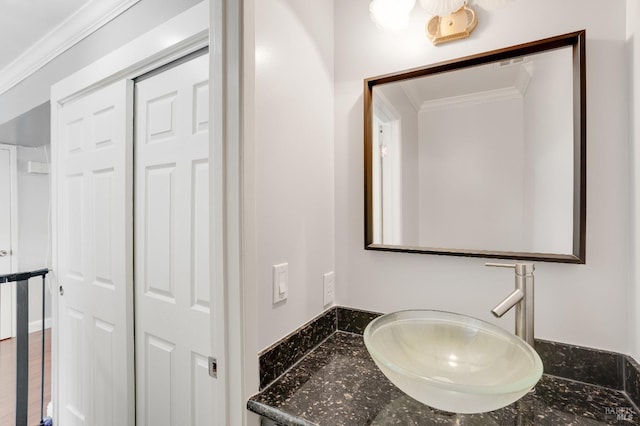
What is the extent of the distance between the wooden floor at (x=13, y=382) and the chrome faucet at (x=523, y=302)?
9.72 feet

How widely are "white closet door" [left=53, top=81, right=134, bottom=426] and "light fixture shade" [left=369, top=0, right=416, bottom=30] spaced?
3.83ft

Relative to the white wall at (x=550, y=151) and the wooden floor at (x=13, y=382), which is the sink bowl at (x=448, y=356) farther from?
the wooden floor at (x=13, y=382)

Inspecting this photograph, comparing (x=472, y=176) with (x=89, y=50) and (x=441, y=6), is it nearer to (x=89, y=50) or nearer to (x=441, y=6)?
(x=441, y=6)

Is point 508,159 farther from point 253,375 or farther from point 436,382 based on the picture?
point 253,375

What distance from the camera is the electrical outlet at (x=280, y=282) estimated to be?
2.88 feet

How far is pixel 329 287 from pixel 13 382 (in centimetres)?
305

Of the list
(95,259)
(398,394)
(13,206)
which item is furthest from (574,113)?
(13,206)

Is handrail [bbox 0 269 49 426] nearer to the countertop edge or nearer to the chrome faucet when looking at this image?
the countertop edge

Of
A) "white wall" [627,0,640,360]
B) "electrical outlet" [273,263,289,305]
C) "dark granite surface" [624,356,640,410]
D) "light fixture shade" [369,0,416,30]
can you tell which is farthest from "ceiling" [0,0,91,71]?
"dark granite surface" [624,356,640,410]

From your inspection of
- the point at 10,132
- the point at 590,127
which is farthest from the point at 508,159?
the point at 10,132

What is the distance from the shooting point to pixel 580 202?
2.69ft

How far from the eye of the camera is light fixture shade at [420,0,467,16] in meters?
0.96

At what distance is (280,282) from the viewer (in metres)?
0.89

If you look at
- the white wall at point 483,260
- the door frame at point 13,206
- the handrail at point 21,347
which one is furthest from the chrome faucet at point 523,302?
the door frame at point 13,206
